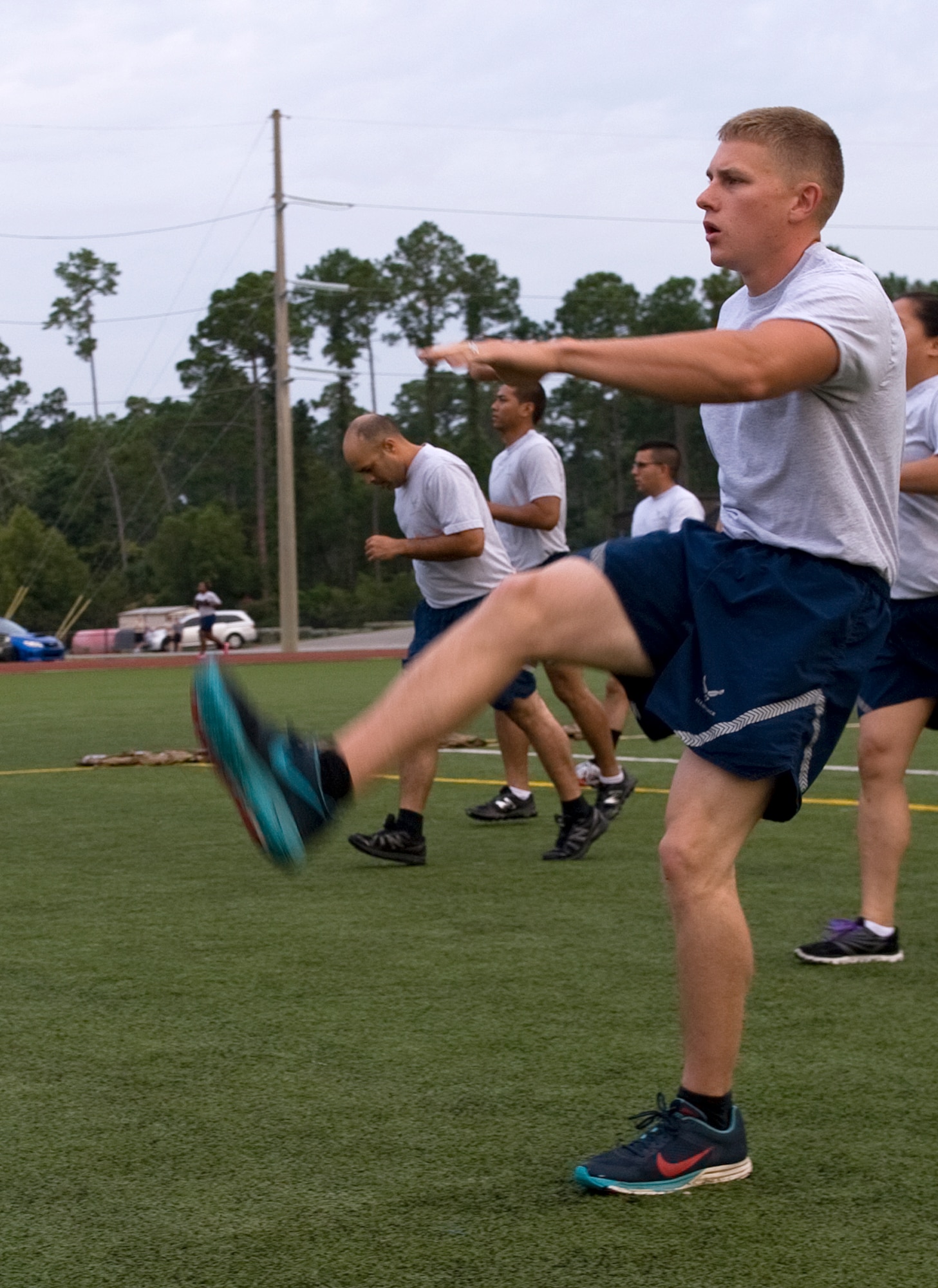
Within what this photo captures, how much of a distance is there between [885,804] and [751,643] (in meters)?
2.23

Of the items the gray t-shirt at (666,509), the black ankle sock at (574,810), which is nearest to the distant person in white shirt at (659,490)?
the gray t-shirt at (666,509)

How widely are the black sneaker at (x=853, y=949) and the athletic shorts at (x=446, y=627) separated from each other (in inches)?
93.5

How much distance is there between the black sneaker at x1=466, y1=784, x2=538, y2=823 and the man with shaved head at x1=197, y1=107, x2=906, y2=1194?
5063mm

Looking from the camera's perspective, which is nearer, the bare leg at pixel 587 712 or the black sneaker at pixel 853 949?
the black sneaker at pixel 853 949

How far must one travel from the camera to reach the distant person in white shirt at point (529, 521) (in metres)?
7.79

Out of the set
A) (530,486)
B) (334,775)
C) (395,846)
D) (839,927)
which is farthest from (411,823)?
(334,775)

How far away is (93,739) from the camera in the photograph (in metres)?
13.4

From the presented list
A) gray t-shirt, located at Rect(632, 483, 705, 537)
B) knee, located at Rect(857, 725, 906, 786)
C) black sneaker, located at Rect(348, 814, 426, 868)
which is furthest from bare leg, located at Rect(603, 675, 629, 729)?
knee, located at Rect(857, 725, 906, 786)

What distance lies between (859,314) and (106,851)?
5.03 meters

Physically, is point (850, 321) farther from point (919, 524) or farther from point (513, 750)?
point (513, 750)

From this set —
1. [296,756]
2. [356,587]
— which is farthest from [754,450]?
[356,587]

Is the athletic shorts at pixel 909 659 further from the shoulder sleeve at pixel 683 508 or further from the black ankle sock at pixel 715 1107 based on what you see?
the shoulder sleeve at pixel 683 508

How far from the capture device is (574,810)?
7.00m

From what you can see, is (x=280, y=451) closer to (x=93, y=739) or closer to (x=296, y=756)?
(x=93, y=739)
